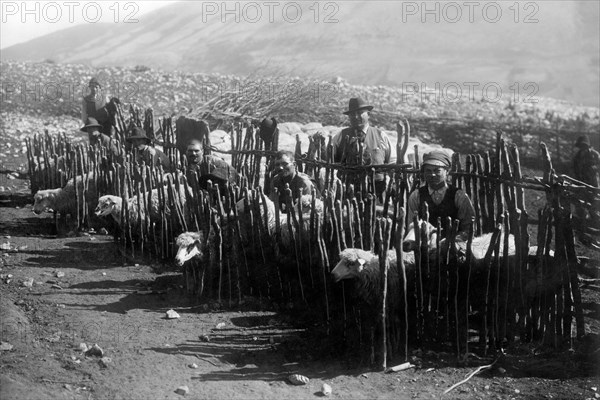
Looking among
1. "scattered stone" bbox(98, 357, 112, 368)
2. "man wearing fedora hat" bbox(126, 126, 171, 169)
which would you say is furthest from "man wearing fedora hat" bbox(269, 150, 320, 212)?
"scattered stone" bbox(98, 357, 112, 368)

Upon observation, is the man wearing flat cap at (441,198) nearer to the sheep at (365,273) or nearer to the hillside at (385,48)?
the sheep at (365,273)

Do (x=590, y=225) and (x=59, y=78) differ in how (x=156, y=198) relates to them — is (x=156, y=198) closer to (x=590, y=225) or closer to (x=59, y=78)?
(x=590, y=225)

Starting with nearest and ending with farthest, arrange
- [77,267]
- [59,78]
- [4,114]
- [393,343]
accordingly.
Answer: [393,343] → [77,267] → [4,114] → [59,78]

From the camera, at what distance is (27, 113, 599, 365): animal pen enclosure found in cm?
442

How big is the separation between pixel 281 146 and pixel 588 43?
3341 centimetres

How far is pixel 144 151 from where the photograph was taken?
8266 millimetres

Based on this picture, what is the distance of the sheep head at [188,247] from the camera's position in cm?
536

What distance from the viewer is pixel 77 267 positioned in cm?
629

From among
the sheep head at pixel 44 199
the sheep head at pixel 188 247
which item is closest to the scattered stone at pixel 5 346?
the sheep head at pixel 188 247

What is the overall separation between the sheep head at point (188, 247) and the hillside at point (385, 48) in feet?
81.0

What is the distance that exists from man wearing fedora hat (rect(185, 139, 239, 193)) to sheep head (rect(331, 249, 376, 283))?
185cm

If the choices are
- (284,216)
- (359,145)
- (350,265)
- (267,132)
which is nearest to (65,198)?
(267,132)

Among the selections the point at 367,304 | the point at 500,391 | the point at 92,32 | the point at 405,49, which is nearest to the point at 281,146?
A: the point at 367,304

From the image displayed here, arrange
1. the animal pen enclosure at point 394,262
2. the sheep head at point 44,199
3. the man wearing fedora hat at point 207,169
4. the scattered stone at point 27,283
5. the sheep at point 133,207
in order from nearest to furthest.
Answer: the animal pen enclosure at point 394,262 < the scattered stone at point 27,283 < the man wearing fedora hat at point 207,169 < the sheep at point 133,207 < the sheep head at point 44,199
